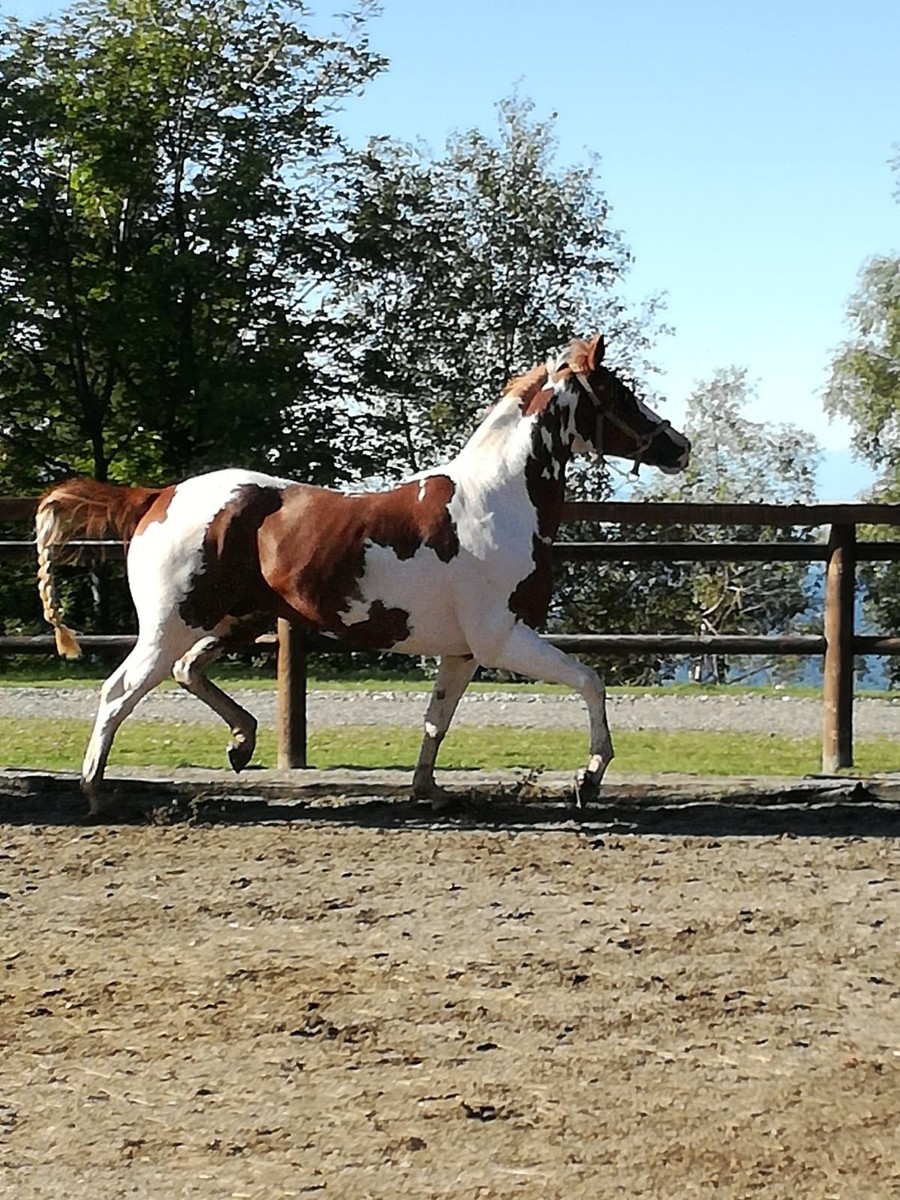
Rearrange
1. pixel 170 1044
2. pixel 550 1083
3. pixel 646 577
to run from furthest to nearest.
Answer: pixel 646 577 → pixel 170 1044 → pixel 550 1083

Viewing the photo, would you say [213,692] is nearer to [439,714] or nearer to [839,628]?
[439,714]

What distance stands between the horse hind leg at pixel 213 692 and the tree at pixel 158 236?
2022 centimetres

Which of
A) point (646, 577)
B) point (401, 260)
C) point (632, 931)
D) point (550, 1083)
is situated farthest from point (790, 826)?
point (401, 260)

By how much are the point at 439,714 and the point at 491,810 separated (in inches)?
21.0

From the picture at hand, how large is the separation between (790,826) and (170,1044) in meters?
3.92

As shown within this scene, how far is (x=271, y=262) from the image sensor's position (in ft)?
97.8

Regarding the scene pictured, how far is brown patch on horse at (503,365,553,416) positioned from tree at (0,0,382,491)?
20602 mm

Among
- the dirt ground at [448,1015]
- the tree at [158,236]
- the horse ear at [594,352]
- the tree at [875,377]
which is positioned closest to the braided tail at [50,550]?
the dirt ground at [448,1015]

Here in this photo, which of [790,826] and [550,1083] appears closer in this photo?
[550,1083]

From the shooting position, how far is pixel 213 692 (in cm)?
775

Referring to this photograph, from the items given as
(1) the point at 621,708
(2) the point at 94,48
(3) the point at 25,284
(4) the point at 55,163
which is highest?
(2) the point at 94,48

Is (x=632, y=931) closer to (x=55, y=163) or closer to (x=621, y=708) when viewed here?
(x=621, y=708)

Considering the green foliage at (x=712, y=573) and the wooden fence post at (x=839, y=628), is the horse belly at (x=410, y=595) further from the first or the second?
the green foliage at (x=712, y=573)

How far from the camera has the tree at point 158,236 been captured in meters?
28.5
